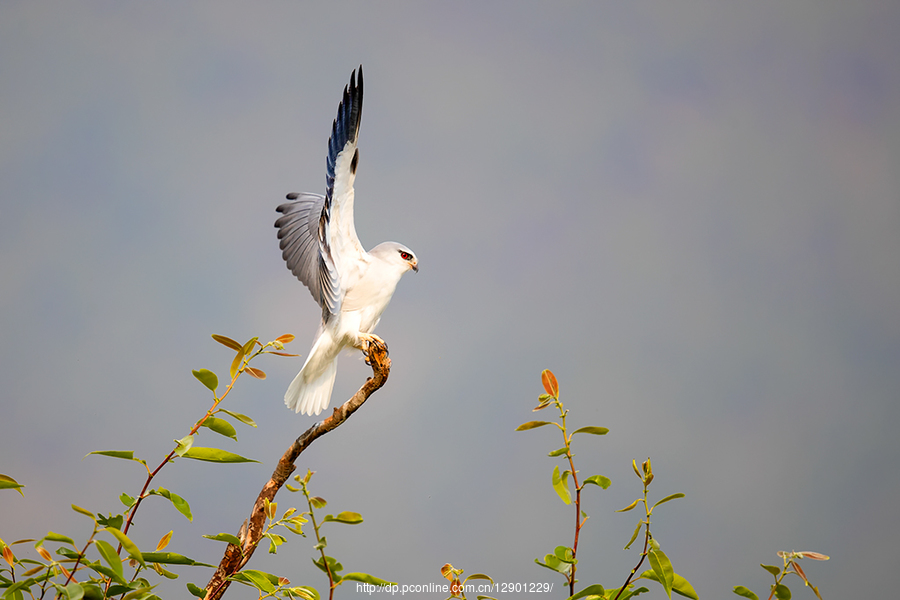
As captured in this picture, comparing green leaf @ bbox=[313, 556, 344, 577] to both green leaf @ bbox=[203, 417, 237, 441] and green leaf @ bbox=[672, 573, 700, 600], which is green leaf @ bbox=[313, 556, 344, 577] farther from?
green leaf @ bbox=[672, 573, 700, 600]

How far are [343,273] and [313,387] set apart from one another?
395 millimetres

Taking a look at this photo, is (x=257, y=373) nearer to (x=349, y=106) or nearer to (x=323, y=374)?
(x=349, y=106)

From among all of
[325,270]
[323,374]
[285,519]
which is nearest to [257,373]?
[285,519]

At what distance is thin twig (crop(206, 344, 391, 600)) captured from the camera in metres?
1.07

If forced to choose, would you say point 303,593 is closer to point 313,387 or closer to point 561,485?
point 561,485

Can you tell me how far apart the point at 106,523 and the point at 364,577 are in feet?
1.07

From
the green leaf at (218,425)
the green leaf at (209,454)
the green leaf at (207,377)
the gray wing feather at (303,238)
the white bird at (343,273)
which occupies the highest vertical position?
the gray wing feather at (303,238)

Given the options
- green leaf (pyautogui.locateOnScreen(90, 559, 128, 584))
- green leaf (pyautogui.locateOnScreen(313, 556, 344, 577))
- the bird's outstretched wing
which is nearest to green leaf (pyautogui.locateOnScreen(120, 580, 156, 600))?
green leaf (pyautogui.locateOnScreen(90, 559, 128, 584))

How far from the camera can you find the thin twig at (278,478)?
107 cm

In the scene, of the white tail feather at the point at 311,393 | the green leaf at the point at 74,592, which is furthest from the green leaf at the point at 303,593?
the white tail feather at the point at 311,393

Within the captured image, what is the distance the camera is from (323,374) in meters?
1.95

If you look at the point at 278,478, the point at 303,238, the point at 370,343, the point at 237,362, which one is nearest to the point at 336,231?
the point at 370,343

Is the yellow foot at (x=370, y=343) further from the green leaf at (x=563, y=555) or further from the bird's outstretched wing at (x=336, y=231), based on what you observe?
the green leaf at (x=563, y=555)

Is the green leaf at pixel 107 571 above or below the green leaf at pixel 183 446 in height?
below
